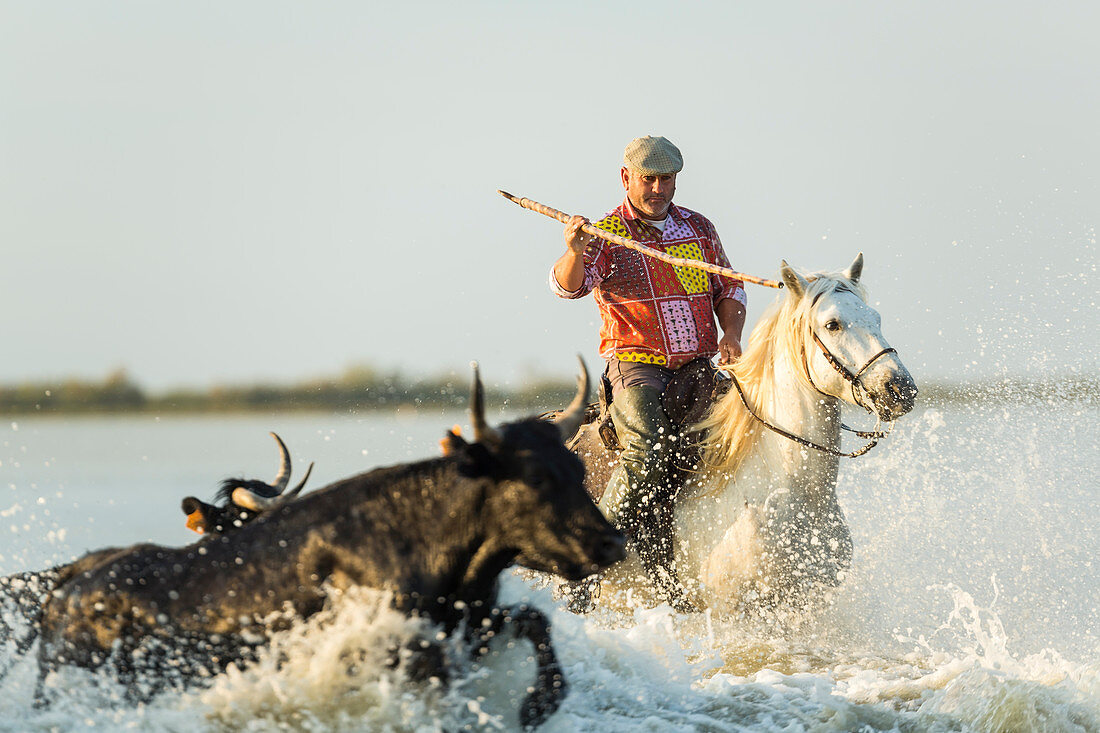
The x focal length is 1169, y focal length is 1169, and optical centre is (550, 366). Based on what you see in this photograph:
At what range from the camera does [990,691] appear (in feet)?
20.2

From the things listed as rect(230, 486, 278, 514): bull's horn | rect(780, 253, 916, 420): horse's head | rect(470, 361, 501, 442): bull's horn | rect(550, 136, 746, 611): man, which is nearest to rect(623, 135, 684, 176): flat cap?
rect(550, 136, 746, 611): man

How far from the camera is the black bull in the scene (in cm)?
393

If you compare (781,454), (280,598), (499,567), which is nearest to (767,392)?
(781,454)

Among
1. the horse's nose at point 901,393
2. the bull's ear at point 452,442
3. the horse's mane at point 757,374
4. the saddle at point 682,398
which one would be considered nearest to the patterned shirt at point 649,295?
the saddle at point 682,398

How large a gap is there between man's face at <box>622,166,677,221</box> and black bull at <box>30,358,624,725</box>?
10.7 feet

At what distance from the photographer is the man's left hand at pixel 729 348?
7402mm

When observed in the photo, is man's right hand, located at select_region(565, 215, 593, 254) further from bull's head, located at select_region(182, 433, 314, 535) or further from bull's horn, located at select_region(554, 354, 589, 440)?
bull's horn, located at select_region(554, 354, 589, 440)

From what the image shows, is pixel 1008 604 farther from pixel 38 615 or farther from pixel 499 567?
pixel 38 615

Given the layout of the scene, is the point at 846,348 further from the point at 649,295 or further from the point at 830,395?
the point at 649,295

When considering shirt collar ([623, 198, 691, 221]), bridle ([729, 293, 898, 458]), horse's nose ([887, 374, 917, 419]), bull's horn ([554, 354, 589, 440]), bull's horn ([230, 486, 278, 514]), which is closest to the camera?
bull's horn ([554, 354, 589, 440])

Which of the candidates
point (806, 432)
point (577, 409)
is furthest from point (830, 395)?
point (577, 409)

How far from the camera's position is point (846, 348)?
20.4ft

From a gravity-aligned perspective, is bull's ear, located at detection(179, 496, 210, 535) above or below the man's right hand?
below

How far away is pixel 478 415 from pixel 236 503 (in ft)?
6.59
